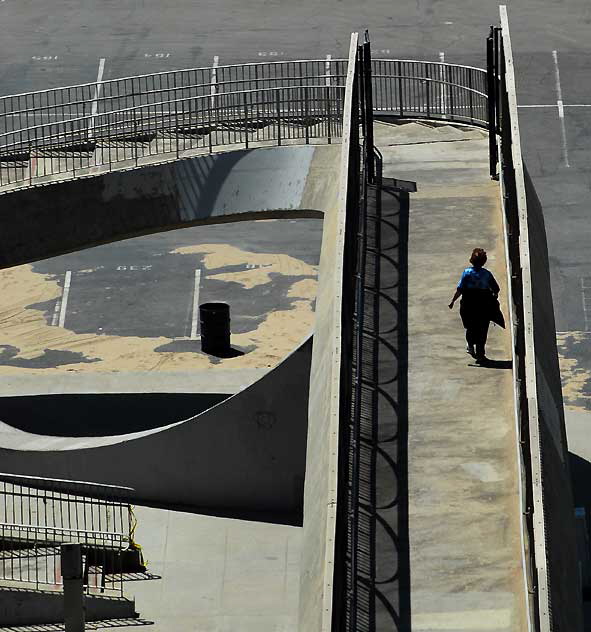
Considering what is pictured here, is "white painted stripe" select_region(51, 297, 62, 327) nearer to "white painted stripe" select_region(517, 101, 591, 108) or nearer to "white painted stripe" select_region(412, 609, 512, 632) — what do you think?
"white painted stripe" select_region(517, 101, 591, 108)

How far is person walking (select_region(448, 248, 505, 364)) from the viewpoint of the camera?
22969mm

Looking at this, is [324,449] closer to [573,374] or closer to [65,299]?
[573,374]

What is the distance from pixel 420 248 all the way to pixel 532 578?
9.07 m

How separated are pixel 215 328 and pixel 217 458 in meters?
8.23

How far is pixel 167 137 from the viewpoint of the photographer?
35.9 metres

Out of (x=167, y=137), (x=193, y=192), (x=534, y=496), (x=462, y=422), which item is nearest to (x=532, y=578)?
(x=534, y=496)

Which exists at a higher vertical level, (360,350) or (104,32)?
(104,32)

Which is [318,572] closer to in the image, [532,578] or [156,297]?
[532,578]

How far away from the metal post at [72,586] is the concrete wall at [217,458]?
6.76 metres

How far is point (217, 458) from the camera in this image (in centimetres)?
3444

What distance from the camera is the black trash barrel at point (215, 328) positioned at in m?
42.0

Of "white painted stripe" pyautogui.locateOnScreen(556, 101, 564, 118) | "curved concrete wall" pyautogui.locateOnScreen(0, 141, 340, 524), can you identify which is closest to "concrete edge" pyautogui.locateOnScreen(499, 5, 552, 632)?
"curved concrete wall" pyautogui.locateOnScreen(0, 141, 340, 524)

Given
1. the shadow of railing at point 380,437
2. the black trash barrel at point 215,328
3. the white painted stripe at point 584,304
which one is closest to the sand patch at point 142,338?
the black trash barrel at point 215,328

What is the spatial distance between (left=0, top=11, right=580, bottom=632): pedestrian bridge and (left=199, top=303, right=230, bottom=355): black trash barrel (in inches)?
36.8
